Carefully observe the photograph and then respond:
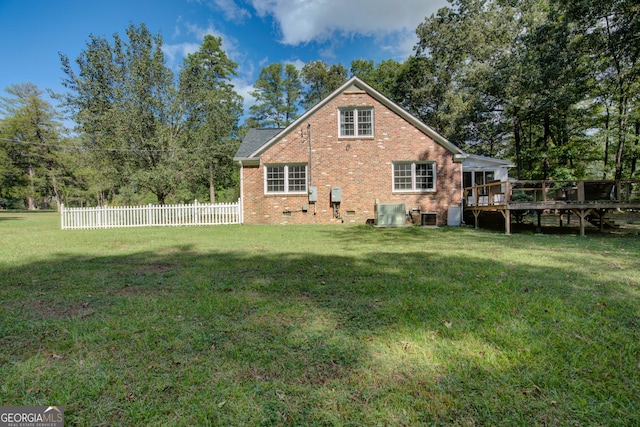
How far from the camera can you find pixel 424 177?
567 inches

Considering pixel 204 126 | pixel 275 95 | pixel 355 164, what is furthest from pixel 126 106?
pixel 275 95

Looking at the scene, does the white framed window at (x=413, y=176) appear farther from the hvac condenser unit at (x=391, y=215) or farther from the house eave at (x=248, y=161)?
the house eave at (x=248, y=161)

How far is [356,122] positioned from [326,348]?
521 inches

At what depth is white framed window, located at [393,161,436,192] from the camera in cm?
1430

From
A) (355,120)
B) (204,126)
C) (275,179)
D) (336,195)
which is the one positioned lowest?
(336,195)

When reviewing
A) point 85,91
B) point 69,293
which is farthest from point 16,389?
point 85,91

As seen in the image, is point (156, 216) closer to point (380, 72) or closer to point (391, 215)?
point (391, 215)

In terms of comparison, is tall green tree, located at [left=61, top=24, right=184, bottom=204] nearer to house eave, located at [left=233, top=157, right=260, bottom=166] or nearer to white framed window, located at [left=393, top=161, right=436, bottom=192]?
house eave, located at [left=233, top=157, right=260, bottom=166]

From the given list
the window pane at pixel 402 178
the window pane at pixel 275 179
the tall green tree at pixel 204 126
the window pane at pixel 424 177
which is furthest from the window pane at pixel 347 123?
the tall green tree at pixel 204 126

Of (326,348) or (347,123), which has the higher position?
(347,123)

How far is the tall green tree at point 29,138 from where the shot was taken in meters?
33.8

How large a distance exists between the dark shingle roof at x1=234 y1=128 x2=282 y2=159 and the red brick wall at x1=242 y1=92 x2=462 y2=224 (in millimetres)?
2221

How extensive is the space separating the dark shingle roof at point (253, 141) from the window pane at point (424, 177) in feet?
26.2

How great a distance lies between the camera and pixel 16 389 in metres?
1.92
